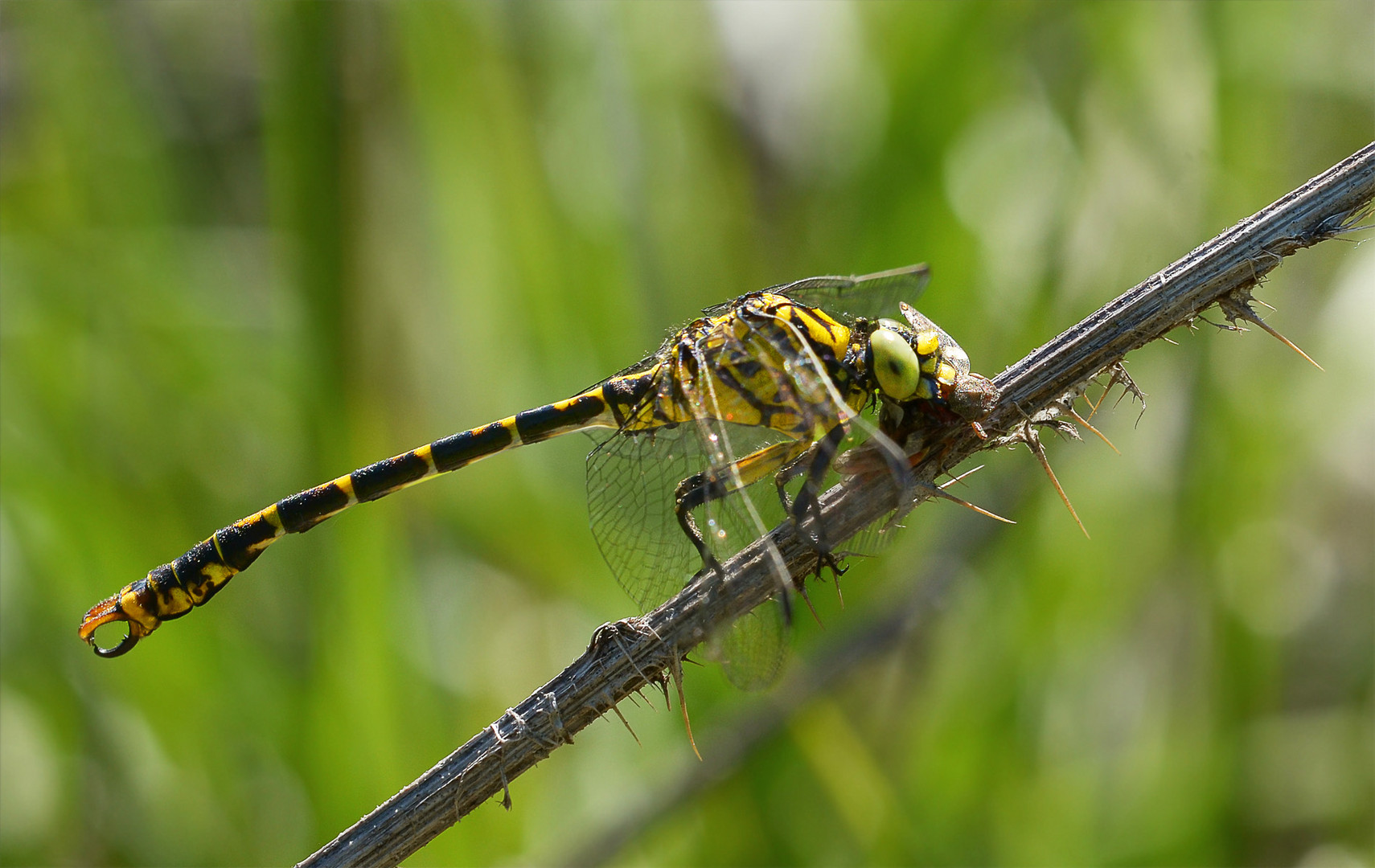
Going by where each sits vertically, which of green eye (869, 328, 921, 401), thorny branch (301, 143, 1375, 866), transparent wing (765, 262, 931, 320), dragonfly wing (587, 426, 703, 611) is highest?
transparent wing (765, 262, 931, 320)

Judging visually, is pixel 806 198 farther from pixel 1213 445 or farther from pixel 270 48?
pixel 270 48

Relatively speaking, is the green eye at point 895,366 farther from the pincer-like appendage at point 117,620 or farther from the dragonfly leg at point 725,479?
the pincer-like appendage at point 117,620

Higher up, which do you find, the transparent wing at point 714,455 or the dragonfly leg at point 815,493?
the transparent wing at point 714,455

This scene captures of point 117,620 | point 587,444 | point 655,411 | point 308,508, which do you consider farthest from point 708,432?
point 587,444

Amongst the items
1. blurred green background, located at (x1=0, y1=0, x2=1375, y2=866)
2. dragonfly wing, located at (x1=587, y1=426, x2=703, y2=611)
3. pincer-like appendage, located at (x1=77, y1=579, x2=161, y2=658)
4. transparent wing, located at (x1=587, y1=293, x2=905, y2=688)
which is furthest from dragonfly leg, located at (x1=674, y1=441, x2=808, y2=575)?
pincer-like appendage, located at (x1=77, y1=579, x2=161, y2=658)

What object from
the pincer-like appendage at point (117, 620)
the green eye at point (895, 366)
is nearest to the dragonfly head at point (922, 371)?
the green eye at point (895, 366)

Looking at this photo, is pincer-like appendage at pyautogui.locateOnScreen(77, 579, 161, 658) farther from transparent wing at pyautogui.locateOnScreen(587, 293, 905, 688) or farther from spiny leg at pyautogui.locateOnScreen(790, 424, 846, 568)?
spiny leg at pyautogui.locateOnScreen(790, 424, 846, 568)

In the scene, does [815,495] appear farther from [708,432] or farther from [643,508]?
[643,508]

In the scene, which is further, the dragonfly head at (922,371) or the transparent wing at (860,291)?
the transparent wing at (860,291)
